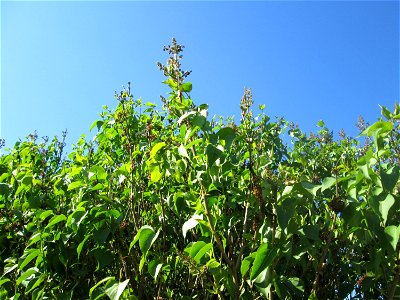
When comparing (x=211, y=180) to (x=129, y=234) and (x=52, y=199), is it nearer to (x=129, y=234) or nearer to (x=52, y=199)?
(x=129, y=234)

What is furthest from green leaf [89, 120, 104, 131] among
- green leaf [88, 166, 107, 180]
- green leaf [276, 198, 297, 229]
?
green leaf [276, 198, 297, 229]

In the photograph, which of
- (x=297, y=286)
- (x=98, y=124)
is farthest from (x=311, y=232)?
(x=98, y=124)

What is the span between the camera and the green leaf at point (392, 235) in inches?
68.1

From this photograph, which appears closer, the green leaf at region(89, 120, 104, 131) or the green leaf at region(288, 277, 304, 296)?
the green leaf at region(288, 277, 304, 296)

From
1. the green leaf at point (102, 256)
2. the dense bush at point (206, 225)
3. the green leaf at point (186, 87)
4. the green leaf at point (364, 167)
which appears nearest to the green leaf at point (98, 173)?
the dense bush at point (206, 225)

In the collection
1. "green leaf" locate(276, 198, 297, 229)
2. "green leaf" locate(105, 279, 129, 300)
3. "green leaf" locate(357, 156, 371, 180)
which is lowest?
"green leaf" locate(105, 279, 129, 300)

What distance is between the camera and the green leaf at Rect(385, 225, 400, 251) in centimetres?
173

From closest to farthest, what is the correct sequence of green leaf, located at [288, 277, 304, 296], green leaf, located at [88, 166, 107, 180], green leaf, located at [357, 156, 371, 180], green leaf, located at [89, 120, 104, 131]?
green leaf, located at [357, 156, 371, 180] → green leaf, located at [288, 277, 304, 296] → green leaf, located at [88, 166, 107, 180] → green leaf, located at [89, 120, 104, 131]

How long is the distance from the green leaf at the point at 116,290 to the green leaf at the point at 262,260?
0.65 m

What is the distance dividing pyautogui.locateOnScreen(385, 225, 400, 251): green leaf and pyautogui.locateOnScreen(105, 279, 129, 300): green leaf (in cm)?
118

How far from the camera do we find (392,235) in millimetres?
1750

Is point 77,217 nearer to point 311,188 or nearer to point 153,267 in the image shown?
point 153,267

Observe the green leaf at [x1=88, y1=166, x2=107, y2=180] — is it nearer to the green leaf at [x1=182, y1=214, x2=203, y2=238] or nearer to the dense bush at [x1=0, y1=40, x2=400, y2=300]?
the dense bush at [x1=0, y1=40, x2=400, y2=300]

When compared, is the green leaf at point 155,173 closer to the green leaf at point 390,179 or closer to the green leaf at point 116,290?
the green leaf at point 116,290
